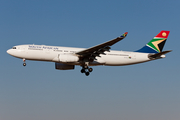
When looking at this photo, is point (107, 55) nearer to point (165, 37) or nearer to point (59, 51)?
point (59, 51)

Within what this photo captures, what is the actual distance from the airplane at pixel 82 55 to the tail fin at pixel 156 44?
6.63 feet

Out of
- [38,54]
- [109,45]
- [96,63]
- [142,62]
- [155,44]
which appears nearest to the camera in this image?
[109,45]

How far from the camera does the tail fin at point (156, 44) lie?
44.0m

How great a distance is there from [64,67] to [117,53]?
28.5 ft

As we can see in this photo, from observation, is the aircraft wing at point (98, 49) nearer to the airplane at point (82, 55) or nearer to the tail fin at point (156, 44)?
the airplane at point (82, 55)

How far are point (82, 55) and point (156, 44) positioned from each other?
14677 millimetres

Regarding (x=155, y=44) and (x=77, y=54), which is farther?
(x=155, y=44)

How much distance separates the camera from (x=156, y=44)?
45062 mm

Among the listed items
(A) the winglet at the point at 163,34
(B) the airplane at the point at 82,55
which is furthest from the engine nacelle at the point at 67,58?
(A) the winglet at the point at 163,34

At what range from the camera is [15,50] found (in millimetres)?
37594

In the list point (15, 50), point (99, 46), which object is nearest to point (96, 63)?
point (99, 46)

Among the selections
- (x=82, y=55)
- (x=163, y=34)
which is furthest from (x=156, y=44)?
(x=82, y=55)

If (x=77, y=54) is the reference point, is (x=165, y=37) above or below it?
above

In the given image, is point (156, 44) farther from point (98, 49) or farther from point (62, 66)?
point (62, 66)
